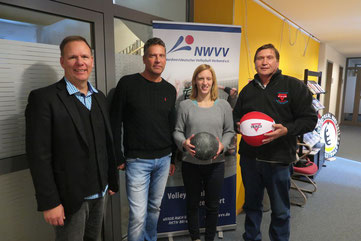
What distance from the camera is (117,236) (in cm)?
225

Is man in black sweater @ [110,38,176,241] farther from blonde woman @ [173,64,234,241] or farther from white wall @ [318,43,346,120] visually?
white wall @ [318,43,346,120]

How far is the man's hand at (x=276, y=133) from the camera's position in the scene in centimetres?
174

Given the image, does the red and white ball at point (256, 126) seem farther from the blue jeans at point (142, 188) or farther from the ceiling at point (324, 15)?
the ceiling at point (324, 15)

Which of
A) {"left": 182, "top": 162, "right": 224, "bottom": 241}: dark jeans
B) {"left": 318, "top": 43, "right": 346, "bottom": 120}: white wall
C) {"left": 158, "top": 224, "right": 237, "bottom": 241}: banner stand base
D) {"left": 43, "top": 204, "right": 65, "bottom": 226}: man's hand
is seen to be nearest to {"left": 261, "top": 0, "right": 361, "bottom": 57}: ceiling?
{"left": 318, "top": 43, "right": 346, "bottom": 120}: white wall

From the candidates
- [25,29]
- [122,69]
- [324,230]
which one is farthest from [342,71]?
[25,29]

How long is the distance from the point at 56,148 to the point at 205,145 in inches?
38.7

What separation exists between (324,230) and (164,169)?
197 centimetres

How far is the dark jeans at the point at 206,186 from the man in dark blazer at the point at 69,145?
79 centimetres

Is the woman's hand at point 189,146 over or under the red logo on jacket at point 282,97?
under

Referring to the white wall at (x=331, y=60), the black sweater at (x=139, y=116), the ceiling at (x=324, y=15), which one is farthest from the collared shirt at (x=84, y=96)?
the white wall at (x=331, y=60)

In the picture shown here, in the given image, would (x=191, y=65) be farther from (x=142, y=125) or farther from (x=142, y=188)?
(x=142, y=188)

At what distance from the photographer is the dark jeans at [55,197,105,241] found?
4.20ft

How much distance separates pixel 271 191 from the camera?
1.94 m

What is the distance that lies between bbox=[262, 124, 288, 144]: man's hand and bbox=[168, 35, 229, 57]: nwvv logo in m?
0.97
